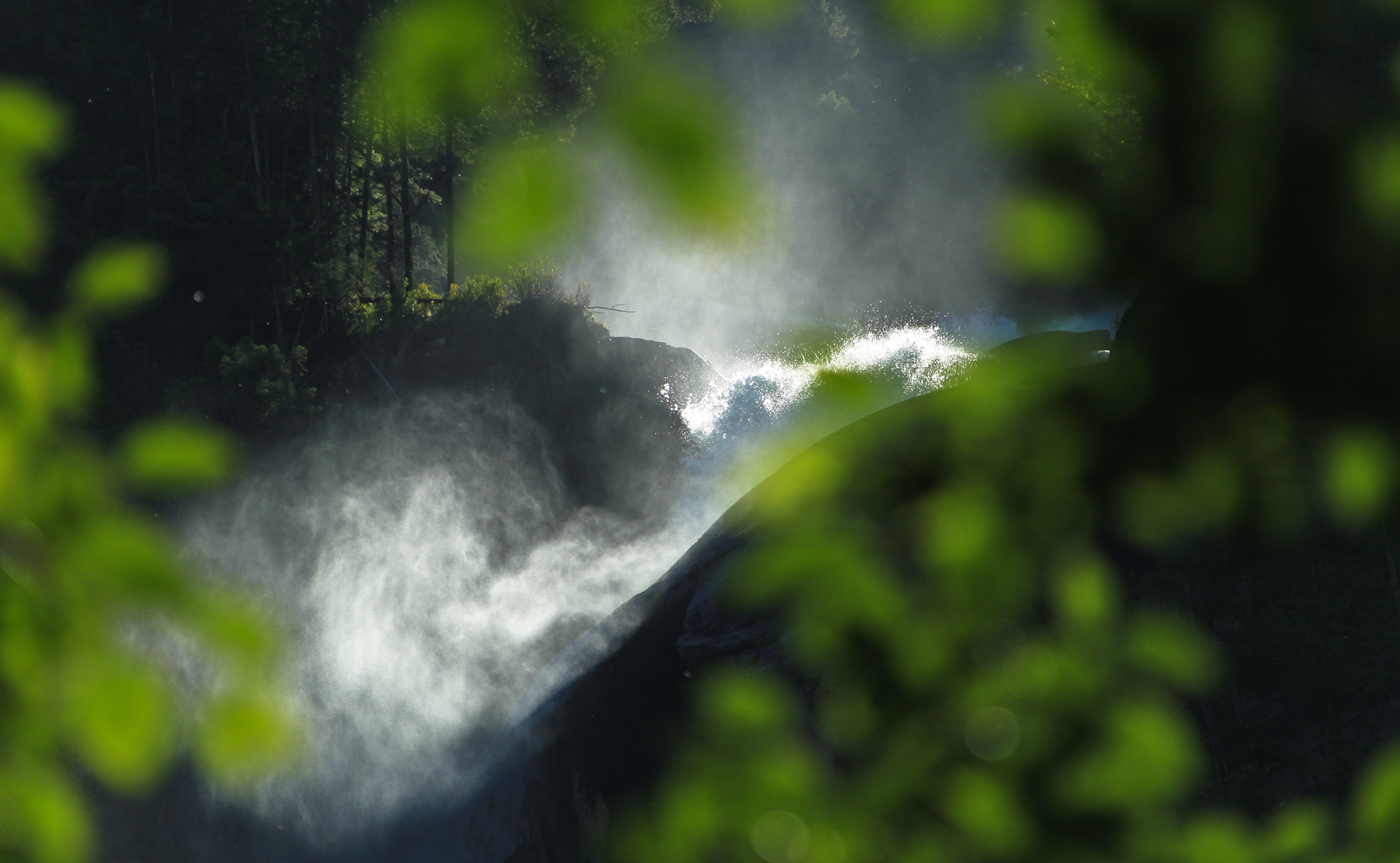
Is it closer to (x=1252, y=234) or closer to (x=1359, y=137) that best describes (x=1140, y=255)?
(x=1252, y=234)

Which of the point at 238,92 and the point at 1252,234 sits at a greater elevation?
the point at 238,92

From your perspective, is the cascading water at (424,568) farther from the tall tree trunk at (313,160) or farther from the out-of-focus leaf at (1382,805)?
the out-of-focus leaf at (1382,805)

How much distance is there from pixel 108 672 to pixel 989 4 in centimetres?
86

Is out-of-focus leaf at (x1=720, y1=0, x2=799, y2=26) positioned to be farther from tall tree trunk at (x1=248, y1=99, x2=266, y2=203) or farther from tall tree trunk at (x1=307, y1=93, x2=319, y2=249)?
tall tree trunk at (x1=248, y1=99, x2=266, y2=203)

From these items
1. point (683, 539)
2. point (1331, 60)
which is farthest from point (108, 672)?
point (683, 539)

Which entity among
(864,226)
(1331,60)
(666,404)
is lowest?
(666,404)

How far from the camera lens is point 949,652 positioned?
2.70ft

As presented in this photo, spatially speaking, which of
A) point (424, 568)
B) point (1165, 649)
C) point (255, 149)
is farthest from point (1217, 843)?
point (255, 149)

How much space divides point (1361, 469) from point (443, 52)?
0.83 metres

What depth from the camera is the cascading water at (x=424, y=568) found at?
10.8 metres

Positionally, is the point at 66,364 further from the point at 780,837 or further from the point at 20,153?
the point at 780,837

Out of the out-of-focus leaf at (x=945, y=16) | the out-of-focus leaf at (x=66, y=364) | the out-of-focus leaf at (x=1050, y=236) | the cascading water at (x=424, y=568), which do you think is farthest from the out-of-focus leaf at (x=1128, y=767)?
the cascading water at (x=424, y=568)

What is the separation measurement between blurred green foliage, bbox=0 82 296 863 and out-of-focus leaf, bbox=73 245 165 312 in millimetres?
53

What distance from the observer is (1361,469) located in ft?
2.60
